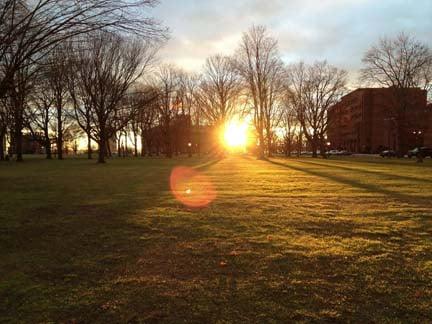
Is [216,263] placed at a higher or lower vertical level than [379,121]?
lower

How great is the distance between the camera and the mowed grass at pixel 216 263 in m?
4.11

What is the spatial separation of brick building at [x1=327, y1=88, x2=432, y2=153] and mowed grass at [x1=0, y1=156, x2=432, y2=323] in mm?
44778

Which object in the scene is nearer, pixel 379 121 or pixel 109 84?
pixel 109 84

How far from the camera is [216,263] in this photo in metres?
5.66

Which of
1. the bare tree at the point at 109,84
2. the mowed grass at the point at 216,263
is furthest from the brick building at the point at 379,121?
the mowed grass at the point at 216,263

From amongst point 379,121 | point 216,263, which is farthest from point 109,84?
point 379,121

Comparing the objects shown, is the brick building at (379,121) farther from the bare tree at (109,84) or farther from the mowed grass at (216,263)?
the mowed grass at (216,263)

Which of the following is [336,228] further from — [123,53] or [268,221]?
[123,53]

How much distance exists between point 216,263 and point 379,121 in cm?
10404

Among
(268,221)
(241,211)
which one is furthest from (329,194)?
(268,221)

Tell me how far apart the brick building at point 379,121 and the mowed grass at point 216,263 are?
147 feet

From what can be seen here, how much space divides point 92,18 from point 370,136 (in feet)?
387

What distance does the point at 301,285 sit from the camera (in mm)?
4750

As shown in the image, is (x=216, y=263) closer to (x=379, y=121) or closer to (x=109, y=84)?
(x=109, y=84)
